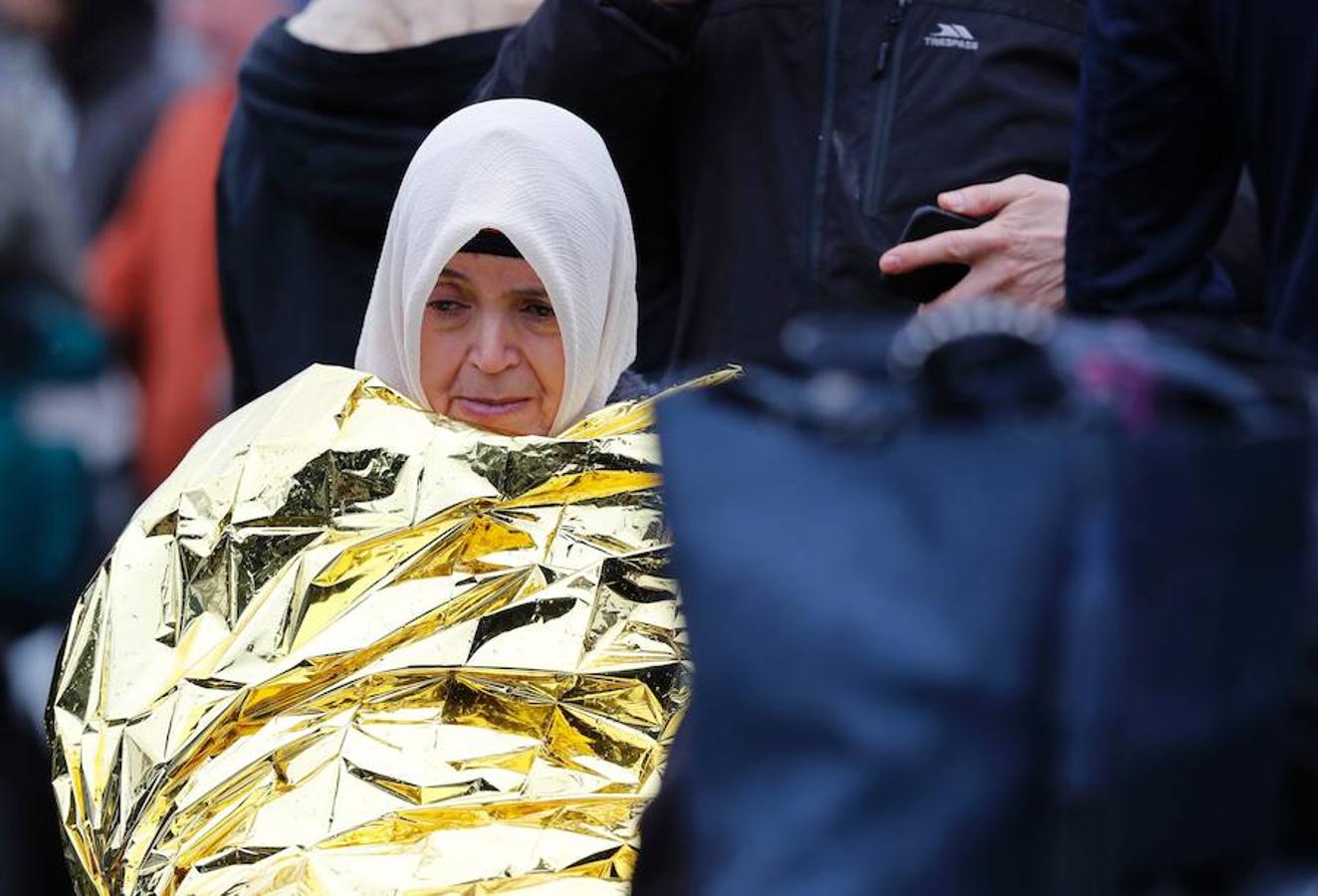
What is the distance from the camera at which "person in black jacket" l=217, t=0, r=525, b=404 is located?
372cm

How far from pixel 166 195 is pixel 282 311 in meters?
1.43

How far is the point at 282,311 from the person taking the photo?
13.0 ft

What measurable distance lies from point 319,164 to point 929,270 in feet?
3.76

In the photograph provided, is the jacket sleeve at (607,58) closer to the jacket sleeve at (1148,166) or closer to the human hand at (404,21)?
the human hand at (404,21)

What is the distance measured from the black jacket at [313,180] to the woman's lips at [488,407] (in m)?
0.68

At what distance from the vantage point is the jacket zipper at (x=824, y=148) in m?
3.34

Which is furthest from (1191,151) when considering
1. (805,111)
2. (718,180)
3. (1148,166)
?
(718,180)

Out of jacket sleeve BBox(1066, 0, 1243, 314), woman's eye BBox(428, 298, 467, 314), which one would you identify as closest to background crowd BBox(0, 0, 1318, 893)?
jacket sleeve BBox(1066, 0, 1243, 314)

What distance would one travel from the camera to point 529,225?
3096mm

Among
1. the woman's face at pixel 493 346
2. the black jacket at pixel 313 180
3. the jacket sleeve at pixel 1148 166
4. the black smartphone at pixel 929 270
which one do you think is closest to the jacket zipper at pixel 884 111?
the black smartphone at pixel 929 270

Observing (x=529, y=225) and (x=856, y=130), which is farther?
(x=856, y=130)

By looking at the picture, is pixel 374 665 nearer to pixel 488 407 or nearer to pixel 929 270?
pixel 488 407

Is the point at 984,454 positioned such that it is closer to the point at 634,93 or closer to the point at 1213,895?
the point at 1213,895

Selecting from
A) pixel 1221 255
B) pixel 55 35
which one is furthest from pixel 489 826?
pixel 55 35
